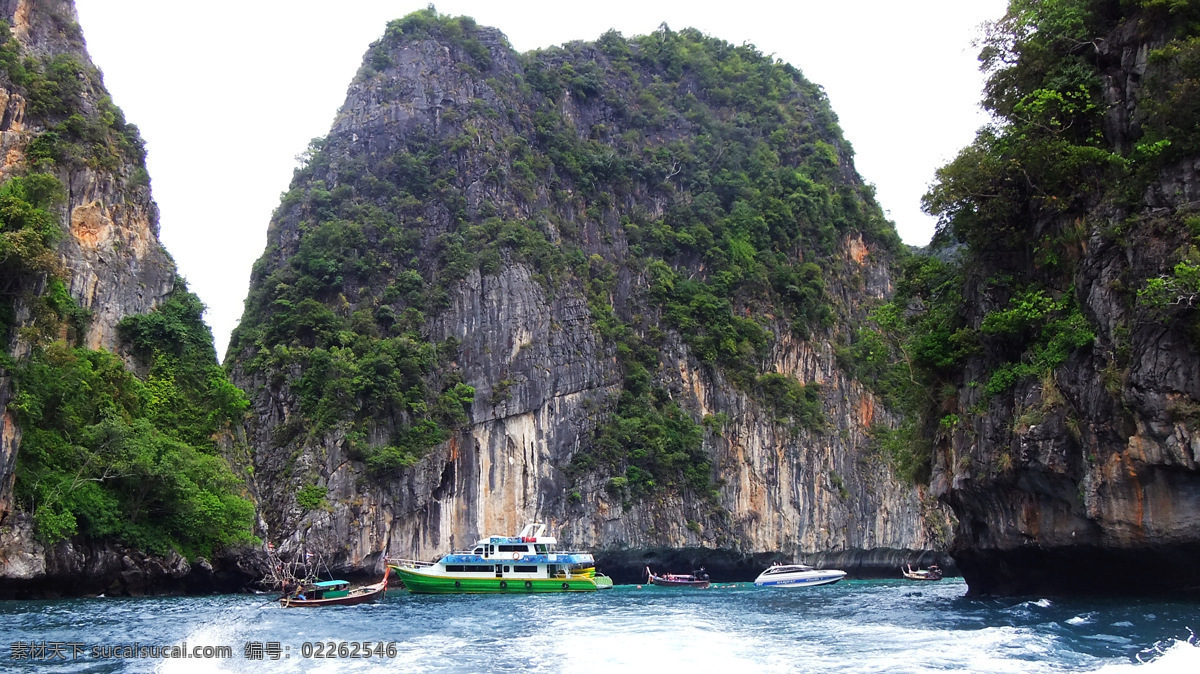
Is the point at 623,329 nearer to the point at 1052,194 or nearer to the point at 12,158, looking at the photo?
the point at 12,158

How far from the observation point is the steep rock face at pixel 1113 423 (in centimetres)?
2030

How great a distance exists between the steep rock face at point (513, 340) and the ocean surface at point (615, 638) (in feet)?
56.8

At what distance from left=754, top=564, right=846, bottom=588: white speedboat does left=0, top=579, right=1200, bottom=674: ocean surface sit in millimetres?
19075

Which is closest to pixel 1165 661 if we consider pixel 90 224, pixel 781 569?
pixel 781 569

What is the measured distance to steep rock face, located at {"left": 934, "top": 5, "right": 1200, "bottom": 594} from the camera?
2030 centimetres

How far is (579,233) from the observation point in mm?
60188

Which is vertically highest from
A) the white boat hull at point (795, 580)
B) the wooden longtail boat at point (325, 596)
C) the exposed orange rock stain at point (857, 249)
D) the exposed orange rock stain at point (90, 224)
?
the exposed orange rock stain at point (857, 249)

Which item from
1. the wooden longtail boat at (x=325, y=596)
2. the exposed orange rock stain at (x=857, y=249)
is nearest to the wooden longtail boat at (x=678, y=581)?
the wooden longtail boat at (x=325, y=596)

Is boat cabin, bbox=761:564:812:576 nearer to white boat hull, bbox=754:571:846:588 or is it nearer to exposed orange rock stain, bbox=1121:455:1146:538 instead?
white boat hull, bbox=754:571:846:588

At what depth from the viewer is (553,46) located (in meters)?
70.9

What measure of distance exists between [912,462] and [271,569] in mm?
24338

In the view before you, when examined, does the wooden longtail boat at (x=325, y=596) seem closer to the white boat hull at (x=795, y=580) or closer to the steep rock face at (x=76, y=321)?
the steep rock face at (x=76, y=321)

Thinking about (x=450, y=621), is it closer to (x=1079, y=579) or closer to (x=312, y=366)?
(x=1079, y=579)

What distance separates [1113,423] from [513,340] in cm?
3332
